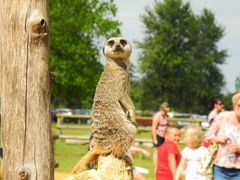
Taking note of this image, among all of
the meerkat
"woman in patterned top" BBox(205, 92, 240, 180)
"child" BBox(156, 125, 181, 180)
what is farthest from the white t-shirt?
the meerkat

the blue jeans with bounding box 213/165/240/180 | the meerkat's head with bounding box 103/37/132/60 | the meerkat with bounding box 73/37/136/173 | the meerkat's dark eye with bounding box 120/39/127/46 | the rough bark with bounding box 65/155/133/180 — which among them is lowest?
the blue jeans with bounding box 213/165/240/180

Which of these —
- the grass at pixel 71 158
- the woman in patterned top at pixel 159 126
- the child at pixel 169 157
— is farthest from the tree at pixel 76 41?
the child at pixel 169 157

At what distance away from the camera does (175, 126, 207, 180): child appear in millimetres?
9891

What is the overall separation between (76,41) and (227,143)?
4116cm

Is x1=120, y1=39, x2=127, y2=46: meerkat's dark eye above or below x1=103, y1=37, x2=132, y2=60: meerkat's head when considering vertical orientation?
above

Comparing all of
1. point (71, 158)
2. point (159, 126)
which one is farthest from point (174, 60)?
point (159, 126)

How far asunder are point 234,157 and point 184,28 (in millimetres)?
78357

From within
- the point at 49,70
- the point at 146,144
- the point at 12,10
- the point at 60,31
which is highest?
the point at 60,31

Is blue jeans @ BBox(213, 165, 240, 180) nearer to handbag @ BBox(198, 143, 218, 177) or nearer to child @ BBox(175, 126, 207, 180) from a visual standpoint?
handbag @ BBox(198, 143, 218, 177)

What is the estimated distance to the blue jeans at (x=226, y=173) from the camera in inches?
333

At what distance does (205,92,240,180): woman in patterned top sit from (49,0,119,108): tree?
3909 cm

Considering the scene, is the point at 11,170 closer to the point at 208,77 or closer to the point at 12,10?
the point at 12,10

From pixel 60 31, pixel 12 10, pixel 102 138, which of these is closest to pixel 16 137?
pixel 12 10

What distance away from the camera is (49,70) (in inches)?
216
